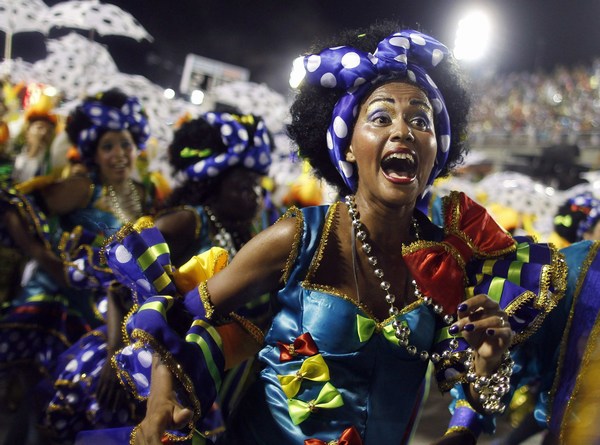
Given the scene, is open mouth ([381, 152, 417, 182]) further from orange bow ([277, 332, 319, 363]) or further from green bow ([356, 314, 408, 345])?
orange bow ([277, 332, 319, 363])

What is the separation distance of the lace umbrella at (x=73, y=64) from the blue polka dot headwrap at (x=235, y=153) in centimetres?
291

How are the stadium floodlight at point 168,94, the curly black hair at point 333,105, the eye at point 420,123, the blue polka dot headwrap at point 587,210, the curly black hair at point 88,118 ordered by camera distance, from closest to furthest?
the eye at point 420,123 < the curly black hair at point 333,105 < the blue polka dot headwrap at point 587,210 < the curly black hair at point 88,118 < the stadium floodlight at point 168,94

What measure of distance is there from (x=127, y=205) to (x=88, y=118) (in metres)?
0.69

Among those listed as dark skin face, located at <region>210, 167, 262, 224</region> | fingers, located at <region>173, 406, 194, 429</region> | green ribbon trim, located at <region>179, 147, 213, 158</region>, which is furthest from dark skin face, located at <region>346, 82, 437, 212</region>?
green ribbon trim, located at <region>179, 147, 213, 158</region>

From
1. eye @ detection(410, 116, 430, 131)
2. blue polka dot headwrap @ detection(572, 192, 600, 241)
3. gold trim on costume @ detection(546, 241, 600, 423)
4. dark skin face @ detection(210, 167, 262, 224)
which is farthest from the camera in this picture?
blue polka dot headwrap @ detection(572, 192, 600, 241)

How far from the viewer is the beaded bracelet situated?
188 cm

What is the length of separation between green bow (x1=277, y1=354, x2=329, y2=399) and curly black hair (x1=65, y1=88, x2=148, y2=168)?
3.09 meters

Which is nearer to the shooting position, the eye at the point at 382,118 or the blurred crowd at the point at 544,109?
the eye at the point at 382,118

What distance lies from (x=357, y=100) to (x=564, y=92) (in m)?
35.3

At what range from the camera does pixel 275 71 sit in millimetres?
16047

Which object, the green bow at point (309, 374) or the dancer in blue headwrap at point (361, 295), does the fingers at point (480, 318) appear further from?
the green bow at point (309, 374)

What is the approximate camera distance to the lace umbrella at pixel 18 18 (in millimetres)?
5789

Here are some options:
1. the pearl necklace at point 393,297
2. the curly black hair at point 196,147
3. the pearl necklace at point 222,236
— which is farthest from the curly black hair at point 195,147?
the pearl necklace at point 393,297

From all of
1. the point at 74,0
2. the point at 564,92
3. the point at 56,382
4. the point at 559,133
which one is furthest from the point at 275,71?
the point at 564,92
